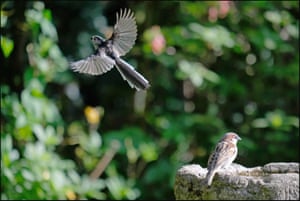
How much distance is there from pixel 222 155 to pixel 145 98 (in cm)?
453

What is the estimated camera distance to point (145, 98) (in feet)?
25.7

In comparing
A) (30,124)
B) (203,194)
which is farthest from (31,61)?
(203,194)

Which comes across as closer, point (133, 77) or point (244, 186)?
point (244, 186)

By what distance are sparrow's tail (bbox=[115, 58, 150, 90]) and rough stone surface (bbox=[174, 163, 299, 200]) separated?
72cm

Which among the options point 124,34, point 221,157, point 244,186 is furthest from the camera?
point 124,34

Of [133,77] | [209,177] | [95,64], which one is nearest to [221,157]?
[209,177]

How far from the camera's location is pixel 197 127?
289 inches

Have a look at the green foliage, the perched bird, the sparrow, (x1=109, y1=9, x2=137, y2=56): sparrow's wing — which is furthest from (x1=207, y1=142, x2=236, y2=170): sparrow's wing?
the green foliage

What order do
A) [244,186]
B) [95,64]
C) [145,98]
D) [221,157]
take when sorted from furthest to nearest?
[145,98]
[95,64]
[221,157]
[244,186]

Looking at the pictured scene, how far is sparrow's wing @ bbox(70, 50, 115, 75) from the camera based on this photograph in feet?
13.4

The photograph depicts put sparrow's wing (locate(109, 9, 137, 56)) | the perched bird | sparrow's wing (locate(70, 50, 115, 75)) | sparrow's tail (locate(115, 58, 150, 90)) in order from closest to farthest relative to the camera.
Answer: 1. the perched bird
2. sparrow's tail (locate(115, 58, 150, 90))
3. sparrow's wing (locate(70, 50, 115, 75))
4. sparrow's wing (locate(109, 9, 137, 56))

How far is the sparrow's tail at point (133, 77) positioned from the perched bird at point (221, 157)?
1.49 feet

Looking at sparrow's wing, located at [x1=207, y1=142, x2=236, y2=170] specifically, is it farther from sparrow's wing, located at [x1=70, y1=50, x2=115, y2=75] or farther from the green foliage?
the green foliage

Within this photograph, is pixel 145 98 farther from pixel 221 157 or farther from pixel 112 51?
pixel 221 157
